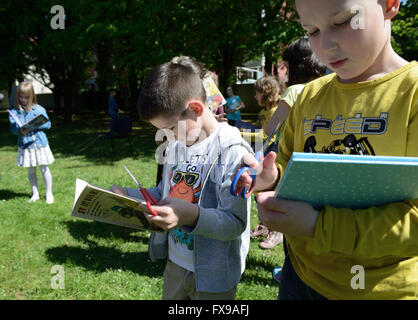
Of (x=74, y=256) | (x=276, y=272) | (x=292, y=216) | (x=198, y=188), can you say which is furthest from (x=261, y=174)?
(x=74, y=256)

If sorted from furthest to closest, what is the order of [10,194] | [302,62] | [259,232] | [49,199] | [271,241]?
[10,194]
[49,199]
[259,232]
[271,241]
[302,62]

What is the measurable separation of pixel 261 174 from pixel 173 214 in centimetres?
46

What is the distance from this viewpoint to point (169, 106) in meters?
1.69

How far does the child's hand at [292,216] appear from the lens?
98 centimetres

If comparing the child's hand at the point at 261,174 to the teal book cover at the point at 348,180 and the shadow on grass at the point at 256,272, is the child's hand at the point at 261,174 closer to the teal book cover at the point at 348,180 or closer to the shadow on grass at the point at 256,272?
the teal book cover at the point at 348,180

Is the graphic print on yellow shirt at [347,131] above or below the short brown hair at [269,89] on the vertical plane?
below

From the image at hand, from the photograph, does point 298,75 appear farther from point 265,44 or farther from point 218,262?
point 265,44

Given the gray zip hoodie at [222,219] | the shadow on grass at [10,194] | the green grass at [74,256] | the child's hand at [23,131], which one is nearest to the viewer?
the gray zip hoodie at [222,219]

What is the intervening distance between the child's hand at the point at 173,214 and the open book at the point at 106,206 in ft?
0.27

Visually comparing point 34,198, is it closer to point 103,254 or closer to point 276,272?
point 103,254

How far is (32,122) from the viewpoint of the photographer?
5344 mm

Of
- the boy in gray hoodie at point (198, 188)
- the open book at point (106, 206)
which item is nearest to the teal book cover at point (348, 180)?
the boy in gray hoodie at point (198, 188)

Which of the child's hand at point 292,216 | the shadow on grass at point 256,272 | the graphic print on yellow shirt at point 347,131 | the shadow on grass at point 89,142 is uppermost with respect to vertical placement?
the graphic print on yellow shirt at point 347,131
